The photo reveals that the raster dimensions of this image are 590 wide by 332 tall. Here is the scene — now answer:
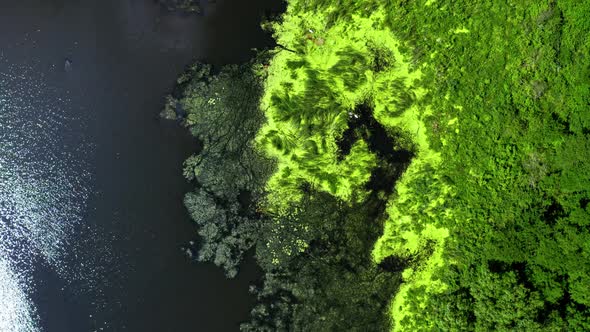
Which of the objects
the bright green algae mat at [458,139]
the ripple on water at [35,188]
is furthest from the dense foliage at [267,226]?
the ripple on water at [35,188]

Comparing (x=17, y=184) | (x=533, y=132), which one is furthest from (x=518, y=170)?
(x=17, y=184)

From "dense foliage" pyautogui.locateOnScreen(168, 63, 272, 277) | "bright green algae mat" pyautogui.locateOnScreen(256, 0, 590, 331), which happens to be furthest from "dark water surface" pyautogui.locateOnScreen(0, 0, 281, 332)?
"bright green algae mat" pyautogui.locateOnScreen(256, 0, 590, 331)

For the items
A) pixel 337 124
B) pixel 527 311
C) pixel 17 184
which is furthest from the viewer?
pixel 17 184

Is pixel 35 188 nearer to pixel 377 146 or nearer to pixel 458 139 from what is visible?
pixel 377 146

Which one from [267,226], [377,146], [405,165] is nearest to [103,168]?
[267,226]

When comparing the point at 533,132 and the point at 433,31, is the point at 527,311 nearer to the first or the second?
the point at 533,132
